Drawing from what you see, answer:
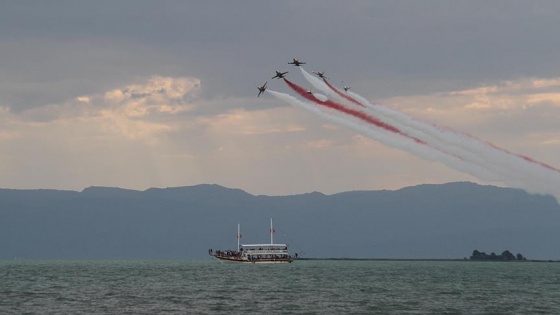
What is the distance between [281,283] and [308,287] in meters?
15.1

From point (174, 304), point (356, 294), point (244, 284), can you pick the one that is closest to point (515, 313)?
point (356, 294)

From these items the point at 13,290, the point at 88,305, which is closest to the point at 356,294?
the point at 88,305

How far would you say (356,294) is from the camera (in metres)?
139

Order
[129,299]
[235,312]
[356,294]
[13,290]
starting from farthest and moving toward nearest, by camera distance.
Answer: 1. [13,290]
2. [356,294]
3. [129,299]
4. [235,312]

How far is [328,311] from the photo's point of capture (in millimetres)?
108625

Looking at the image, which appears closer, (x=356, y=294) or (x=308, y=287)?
(x=356, y=294)

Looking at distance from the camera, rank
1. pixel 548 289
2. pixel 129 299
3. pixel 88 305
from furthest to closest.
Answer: pixel 548 289, pixel 129 299, pixel 88 305

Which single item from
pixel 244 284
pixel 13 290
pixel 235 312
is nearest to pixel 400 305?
pixel 235 312

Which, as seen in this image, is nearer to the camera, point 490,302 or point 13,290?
point 490,302

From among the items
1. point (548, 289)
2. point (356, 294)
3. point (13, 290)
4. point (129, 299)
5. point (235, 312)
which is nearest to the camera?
point (235, 312)

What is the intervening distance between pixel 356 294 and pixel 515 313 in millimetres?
33468

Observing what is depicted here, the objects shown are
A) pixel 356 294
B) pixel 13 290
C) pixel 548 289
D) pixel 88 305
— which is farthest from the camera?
pixel 548 289

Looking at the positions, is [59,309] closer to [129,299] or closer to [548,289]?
[129,299]

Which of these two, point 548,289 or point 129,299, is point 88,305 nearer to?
point 129,299
